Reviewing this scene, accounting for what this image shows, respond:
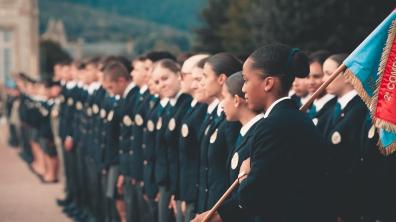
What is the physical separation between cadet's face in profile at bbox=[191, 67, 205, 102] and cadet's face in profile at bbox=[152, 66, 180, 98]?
495 millimetres

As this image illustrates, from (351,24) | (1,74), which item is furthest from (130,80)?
→ (1,74)

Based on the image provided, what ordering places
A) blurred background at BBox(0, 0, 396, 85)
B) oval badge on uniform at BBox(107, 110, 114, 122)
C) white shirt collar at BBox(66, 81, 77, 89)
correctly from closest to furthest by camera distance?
1. oval badge on uniform at BBox(107, 110, 114, 122)
2. white shirt collar at BBox(66, 81, 77, 89)
3. blurred background at BBox(0, 0, 396, 85)

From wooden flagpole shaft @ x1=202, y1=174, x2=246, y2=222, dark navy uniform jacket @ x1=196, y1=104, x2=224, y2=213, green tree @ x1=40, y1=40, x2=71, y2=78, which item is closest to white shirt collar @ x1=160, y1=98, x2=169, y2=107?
dark navy uniform jacket @ x1=196, y1=104, x2=224, y2=213

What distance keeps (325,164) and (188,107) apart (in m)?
2.92

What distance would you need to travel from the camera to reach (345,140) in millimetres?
6500

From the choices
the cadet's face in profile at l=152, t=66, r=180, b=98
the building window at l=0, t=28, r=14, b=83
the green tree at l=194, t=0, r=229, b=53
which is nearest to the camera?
the cadet's face in profile at l=152, t=66, r=180, b=98

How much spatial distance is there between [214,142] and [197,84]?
85 cm

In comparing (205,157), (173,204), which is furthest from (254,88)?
(173,204)

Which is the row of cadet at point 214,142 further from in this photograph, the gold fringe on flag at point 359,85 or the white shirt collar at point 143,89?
the gold fringe on flag at point 359,85

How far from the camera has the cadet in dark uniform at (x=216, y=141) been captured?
19.9 ft

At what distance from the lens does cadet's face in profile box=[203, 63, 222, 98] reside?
21.1 ft

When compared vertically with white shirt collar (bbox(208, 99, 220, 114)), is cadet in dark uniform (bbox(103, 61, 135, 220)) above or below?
below

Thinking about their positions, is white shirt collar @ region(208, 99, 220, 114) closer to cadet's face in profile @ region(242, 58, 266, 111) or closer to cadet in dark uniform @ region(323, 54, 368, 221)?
cadet in dark uniform @ region(323, 54, 368, 221)

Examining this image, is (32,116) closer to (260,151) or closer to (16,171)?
(16,171)
